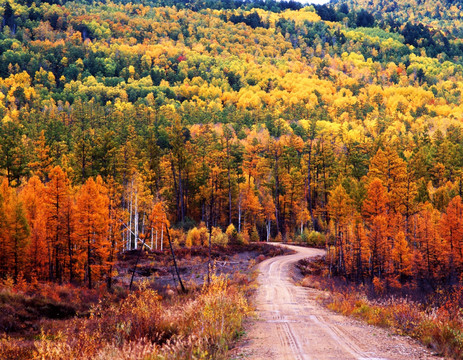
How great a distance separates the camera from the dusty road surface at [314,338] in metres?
9.35

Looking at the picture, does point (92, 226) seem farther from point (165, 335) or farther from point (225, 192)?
point (225, 192)

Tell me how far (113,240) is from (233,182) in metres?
31.5

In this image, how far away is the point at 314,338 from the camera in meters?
11.0

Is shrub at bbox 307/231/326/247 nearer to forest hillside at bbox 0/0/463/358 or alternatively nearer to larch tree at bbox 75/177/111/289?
forest hillside at bbox 0/0/463/358

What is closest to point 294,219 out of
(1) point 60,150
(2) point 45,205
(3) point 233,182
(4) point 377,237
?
(3) point 233,182

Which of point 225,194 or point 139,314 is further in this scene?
point 225,194

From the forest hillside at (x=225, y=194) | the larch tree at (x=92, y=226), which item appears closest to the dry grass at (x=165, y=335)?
the forest hillside at (x=225, y=194)

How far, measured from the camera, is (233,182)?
6200cm

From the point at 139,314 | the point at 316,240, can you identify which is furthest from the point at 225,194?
the point at 139,314

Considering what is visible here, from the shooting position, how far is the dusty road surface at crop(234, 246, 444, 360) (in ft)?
30.7

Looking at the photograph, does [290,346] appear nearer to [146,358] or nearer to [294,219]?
[146,358]

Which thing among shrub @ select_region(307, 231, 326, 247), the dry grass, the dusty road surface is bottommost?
shrub @ select_region(307, 231, 326, 247)

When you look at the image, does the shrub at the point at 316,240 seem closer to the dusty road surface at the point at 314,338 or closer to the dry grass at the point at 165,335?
the dusty road surface at the point at 314,338

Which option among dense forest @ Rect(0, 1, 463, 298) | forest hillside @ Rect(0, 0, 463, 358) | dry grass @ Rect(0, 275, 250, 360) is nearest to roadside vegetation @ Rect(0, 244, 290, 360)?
dry grass @ Rect(0, 275, 250, 360)
